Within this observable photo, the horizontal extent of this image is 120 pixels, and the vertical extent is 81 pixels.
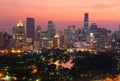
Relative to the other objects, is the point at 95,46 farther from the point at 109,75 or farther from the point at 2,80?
the point at 2,80

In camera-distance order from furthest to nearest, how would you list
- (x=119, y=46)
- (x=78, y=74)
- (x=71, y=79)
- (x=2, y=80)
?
(x=119, y=46) → (x=78, y=74) → (x=71, y=79) → (x=2, y=80)

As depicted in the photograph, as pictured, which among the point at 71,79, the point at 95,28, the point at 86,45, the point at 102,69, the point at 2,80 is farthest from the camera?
the point at 95,28

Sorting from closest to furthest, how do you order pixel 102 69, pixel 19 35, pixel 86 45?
pixel 102 69
pixel 19 35
pixel 86 45

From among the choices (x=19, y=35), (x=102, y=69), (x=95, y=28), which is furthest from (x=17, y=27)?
(x=102, y=69)

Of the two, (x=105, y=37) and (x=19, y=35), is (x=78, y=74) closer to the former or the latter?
(x=19, y=35)

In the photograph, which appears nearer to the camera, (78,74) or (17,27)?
(78,74)

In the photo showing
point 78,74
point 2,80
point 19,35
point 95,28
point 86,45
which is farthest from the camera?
point 95,28

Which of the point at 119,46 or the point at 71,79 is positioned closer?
the point at 71,79

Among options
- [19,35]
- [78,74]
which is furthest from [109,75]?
[19,35]
